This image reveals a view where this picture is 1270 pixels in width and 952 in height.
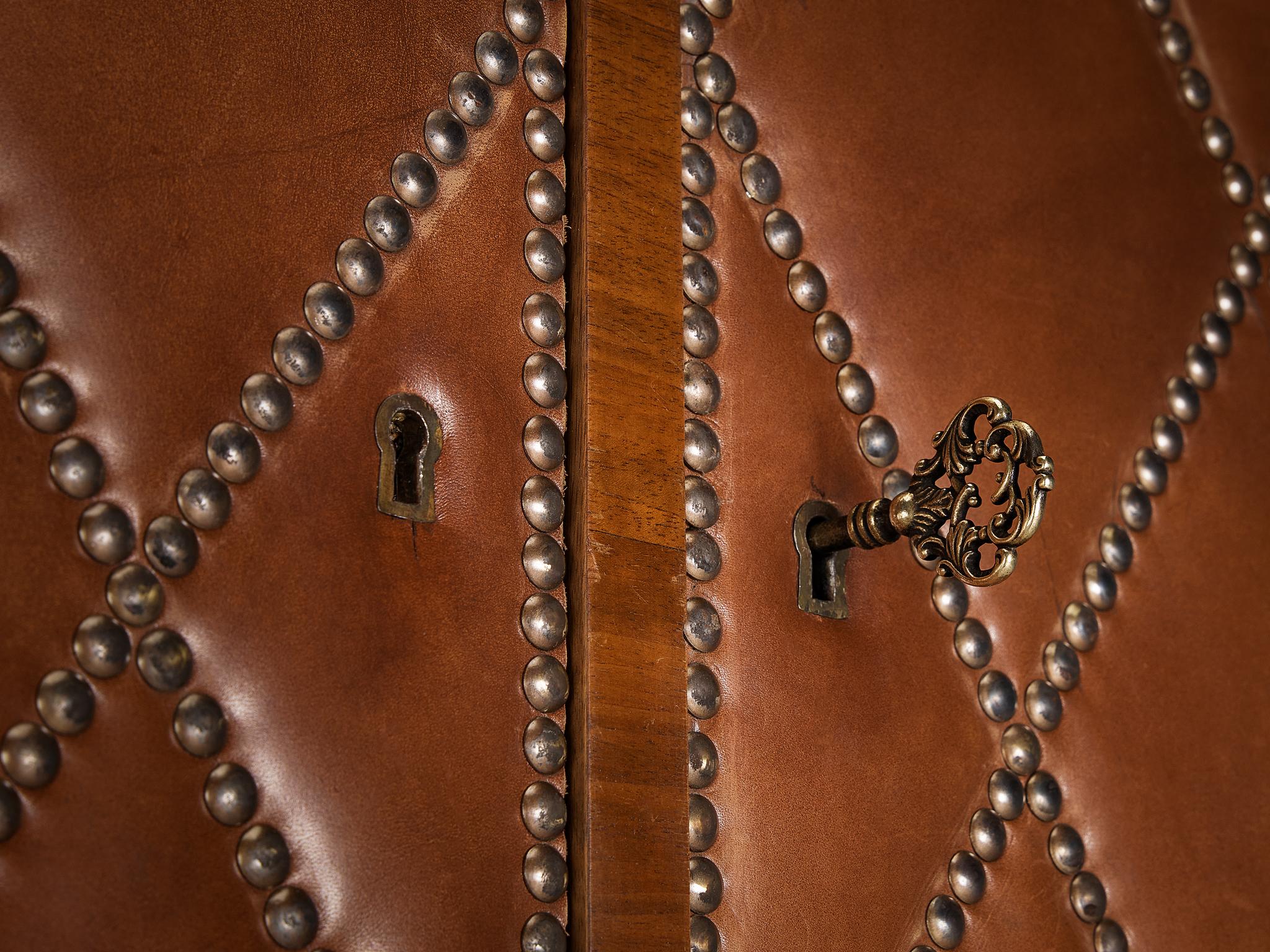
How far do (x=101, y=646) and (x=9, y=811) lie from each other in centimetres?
9

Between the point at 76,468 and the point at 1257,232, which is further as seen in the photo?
the point at 1257,232

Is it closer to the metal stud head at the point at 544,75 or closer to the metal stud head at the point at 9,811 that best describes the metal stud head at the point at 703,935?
the metal stud head at the point at 9,811

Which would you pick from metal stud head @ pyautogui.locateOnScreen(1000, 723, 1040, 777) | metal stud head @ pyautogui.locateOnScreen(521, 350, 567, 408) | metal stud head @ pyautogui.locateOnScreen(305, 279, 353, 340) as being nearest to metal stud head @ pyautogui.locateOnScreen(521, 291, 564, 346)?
metal stud head @ pyautogui.locateOnScreen(521, 350, 567, 408)

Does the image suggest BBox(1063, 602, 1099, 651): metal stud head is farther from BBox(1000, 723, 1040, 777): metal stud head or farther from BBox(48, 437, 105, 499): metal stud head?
BBox(48, 437, 105, 499): metal stud head

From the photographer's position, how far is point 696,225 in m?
0.90

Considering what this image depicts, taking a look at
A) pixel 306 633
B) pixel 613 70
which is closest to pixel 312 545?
pixel 306 633

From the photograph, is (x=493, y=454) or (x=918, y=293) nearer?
(x=493, y=454)

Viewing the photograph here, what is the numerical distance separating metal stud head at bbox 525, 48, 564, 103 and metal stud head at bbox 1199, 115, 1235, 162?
2.06 feet

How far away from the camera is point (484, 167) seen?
85 cm

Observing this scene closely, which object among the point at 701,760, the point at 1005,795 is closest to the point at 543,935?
the point at 701,760

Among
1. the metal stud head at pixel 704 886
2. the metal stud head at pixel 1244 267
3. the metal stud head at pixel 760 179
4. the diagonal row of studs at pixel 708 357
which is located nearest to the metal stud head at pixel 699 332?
the diagonal row of studs at pixel 708 357

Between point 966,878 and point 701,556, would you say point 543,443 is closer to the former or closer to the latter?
point 701,556

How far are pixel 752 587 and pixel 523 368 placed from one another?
8.1 inches

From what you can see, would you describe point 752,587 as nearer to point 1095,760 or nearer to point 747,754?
point 747,754
